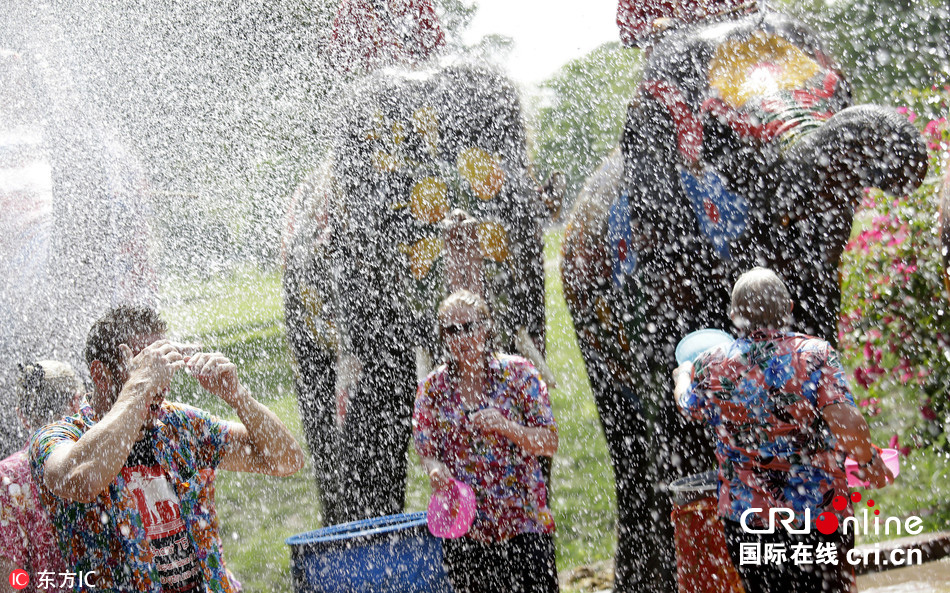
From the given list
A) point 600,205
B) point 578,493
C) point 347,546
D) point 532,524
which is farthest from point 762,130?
point 578,493

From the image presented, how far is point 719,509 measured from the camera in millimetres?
2631

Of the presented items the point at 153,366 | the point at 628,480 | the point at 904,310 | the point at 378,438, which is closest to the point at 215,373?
the point at 153,366

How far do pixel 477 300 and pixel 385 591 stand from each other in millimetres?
900

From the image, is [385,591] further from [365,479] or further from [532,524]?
[365,479]

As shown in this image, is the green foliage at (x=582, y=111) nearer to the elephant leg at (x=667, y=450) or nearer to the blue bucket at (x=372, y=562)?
the elephant leg at (x=667, y=450)

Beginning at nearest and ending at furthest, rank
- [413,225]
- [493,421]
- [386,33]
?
[493,421] < [413,225] < [386,33]

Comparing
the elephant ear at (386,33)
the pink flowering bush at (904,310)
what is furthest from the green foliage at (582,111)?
the elephant ear at (386,33)

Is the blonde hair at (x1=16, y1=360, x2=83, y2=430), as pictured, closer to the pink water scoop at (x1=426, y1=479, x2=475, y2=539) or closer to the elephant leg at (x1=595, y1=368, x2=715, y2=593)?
the pink water scoop at (x1=426, y1=479, x2=475, y2=539)

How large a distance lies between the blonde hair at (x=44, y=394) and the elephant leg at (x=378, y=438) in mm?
1099

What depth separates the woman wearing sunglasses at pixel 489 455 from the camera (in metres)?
2.78

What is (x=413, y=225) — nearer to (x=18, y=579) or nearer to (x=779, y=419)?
(x=779, y=419)

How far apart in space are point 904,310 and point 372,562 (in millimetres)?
2606

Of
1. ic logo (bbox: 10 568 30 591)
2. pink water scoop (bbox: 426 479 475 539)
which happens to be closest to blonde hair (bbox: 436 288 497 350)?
pink water scoop (bbox: 426 479 475 539)

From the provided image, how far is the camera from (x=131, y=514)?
2.26m
